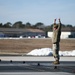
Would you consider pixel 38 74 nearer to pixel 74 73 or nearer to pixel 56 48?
pixel 74 73

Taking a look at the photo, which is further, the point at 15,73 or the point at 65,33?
the point at 65,33

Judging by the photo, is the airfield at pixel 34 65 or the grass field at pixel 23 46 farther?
the grass field at pixel 23 46

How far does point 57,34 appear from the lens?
56.0 feet

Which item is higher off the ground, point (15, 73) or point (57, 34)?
point (57, 34)

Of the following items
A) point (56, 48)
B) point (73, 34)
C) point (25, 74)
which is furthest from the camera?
point (73, 34)

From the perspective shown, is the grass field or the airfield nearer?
the airfield

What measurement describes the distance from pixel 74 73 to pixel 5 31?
485 ft

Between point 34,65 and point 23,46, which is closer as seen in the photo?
point 34,65

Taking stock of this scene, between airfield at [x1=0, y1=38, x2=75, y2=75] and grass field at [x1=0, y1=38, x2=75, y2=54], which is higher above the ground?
airfield at [x1=0, y1=38, x2=75, y2=75]

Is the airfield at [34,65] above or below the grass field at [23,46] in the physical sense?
above

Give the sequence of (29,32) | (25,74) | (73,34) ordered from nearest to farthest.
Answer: (25,74) < (73,34) < (29,32)

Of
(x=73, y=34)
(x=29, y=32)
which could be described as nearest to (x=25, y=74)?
(x=73, y=34)

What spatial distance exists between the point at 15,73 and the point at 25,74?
1.57 feet

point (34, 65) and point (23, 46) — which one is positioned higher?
point (34, 65)
